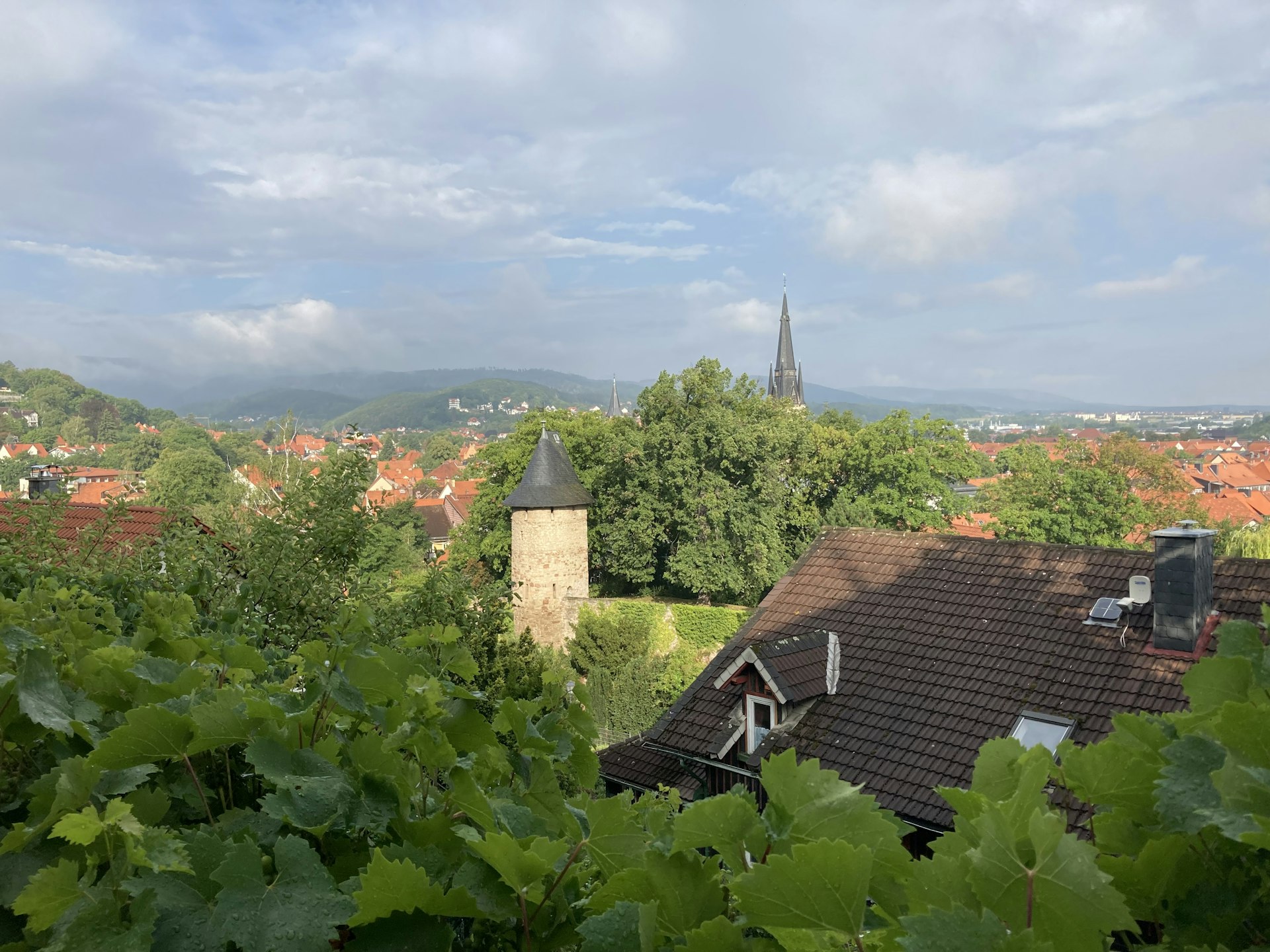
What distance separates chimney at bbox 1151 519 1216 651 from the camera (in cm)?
1080

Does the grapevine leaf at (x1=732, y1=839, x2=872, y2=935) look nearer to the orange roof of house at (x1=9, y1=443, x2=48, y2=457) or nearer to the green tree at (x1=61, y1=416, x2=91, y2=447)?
the orange roof of house at (x1=9, y1=443, x2=48, y2=457)

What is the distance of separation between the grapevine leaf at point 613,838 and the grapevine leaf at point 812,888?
1.12ft

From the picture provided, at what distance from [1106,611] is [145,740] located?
12357 millimetres

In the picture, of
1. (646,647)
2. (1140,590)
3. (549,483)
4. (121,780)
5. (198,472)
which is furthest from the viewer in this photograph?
(198,472)

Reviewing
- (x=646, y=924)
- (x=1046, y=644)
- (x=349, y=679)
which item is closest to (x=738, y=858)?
(x=646, y=924)

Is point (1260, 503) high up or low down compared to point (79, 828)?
down

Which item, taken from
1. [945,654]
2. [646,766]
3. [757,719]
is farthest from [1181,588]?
[646,766]

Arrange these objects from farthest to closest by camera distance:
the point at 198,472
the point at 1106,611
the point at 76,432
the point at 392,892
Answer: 1. the point at 76,432
2. the point at 198,472
3. the point at 1106,611
4. the point at 392,892

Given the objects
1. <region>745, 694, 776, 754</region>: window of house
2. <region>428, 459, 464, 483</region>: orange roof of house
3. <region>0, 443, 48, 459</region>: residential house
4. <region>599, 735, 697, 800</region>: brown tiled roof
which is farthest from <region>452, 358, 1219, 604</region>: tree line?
<region>0, 443, 48, 459</region>: residential house

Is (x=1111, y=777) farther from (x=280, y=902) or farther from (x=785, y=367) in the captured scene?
(x=785, y=367)

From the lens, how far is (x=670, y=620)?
103ft

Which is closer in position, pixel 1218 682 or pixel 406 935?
pixel 406 935

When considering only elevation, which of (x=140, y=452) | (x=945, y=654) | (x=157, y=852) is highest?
(x=157, y=852)

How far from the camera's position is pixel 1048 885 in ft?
2.61
